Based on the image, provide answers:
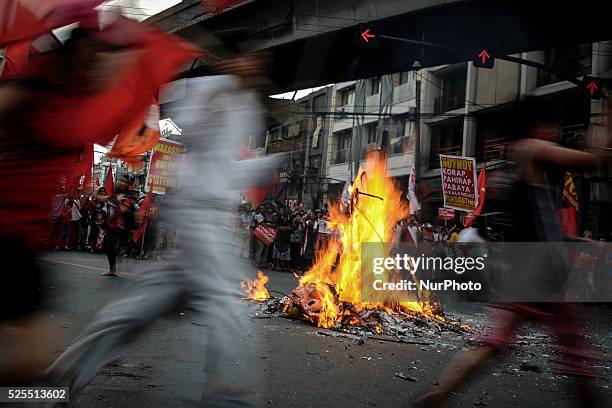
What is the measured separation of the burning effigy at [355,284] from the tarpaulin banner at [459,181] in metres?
7.81

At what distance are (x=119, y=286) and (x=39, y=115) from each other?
705 centimetres

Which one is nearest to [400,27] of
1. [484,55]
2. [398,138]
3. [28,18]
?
[484,55]

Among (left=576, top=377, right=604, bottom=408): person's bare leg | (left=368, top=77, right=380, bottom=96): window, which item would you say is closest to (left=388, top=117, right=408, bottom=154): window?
(left=368, top=77, right=380, bottom=96): window

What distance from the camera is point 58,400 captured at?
2121 millimetres

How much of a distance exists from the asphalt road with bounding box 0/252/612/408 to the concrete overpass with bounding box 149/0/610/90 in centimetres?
763

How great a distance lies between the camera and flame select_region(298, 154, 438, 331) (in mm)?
6691

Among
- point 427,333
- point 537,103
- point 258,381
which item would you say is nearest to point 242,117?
point 537,103

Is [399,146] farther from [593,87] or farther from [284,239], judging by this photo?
[593,87]

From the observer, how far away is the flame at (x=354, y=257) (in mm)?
6691

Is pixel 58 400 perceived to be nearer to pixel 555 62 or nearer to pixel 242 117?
pixel 242 117

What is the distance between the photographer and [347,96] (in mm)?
40875

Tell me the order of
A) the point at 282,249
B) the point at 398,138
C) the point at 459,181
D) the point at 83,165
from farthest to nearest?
1. the point at 398,138
2. the point at 282,249
3. the point at 459,181
4. the point at 83,165

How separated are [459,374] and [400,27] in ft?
42.4

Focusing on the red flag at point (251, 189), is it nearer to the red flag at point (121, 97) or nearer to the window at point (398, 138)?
the red flag at point (121, 97)
